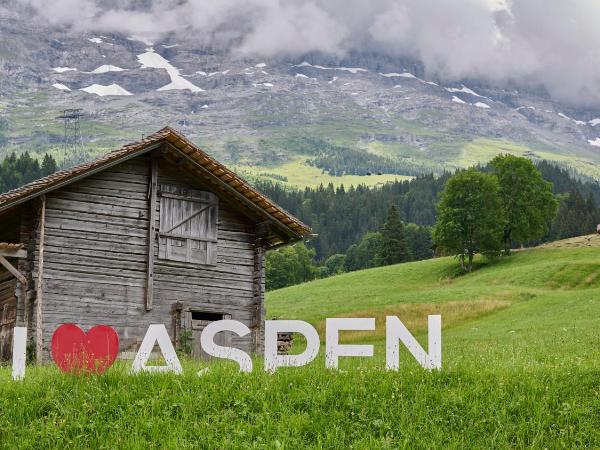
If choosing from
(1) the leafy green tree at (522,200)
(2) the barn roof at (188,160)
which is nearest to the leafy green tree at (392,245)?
(1) the leafy green tree at (522,200)

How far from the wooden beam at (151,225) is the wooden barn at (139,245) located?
33mm

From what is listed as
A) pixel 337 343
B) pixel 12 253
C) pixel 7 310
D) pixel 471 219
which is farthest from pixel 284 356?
pixel 471 219

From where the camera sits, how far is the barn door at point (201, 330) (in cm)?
2966

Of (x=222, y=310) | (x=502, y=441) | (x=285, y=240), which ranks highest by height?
(x=285, y=240)

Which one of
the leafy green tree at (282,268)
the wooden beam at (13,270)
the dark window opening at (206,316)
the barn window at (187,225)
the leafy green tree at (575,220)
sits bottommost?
the dark window opening at (206,316)

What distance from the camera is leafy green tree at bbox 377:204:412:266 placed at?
127062mm

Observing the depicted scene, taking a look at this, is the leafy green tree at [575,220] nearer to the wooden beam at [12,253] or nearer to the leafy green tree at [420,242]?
the leafy green tree at [420,242]

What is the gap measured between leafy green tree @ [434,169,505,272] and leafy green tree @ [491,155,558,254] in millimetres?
2655

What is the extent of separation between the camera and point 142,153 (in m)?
29.0

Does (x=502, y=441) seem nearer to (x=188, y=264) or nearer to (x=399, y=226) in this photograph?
(x=188, y=264)

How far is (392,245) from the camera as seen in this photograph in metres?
128

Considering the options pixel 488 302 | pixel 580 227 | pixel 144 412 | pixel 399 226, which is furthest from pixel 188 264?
pixel 580 227

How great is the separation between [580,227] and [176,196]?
125506 millimetres

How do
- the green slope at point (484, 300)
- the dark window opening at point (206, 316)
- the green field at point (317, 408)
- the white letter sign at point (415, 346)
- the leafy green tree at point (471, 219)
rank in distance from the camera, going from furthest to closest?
the leafy green tree at point (471, 219) < the green slope at point (484, 300) < the dark window opening at point (206, 316) < the white letter sign at point (415, 346) < the green field at point (317, 408)
